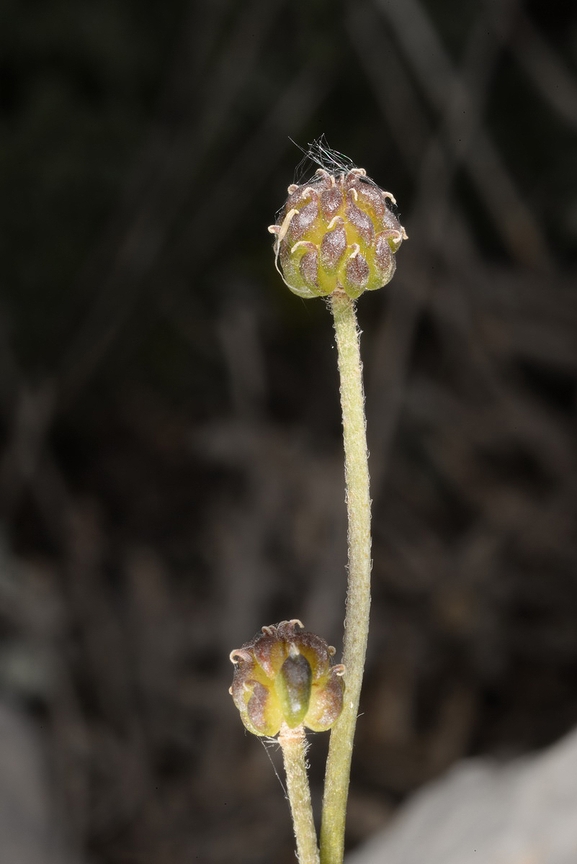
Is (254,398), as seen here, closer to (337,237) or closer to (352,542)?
(337,237)

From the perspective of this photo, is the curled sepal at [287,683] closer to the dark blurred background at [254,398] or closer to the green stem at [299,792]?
the green stem at [299,792]

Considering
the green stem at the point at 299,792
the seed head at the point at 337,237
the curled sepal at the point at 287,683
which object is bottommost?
the green stem at the point at 299,792

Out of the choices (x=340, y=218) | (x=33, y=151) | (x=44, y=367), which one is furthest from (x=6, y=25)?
(x=340, y=218)

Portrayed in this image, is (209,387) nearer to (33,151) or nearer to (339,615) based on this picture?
(33,151)

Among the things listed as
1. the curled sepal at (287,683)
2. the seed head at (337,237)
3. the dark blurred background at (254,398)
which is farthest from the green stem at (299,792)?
the dark blurred background at (254,398)

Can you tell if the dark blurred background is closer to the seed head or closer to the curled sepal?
the curled sepal

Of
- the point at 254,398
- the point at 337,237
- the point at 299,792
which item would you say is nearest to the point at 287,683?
the point at 299,792

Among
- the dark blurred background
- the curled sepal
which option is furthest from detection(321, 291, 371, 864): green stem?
the dark blurred background
